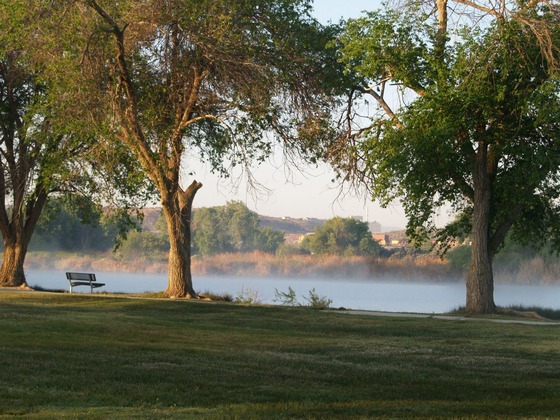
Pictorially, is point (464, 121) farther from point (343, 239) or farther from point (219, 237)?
point (219, 237)

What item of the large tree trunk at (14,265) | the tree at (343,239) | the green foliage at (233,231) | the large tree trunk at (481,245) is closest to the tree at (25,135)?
the large tree trunk at (14,265)

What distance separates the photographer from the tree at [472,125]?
915 inches

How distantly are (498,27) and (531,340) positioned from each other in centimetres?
933

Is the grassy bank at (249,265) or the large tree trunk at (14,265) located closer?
the large tree trunk at (14,265)

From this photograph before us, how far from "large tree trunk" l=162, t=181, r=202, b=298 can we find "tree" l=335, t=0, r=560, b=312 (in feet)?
17.6

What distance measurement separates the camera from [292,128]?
27.4 m

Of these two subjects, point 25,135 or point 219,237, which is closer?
point 25,135

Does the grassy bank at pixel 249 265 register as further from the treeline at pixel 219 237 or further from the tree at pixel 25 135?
the tree at pixel 25 135

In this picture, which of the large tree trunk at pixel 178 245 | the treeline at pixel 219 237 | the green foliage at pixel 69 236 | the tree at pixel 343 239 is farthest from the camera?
the tree at pixel 343 239

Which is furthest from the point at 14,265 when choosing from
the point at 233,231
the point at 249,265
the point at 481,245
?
the point at 233,231

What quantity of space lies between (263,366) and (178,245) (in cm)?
1475

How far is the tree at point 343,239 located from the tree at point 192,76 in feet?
210

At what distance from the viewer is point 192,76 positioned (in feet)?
86.4

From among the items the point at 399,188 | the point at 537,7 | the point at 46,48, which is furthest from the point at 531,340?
the point at 46,48
